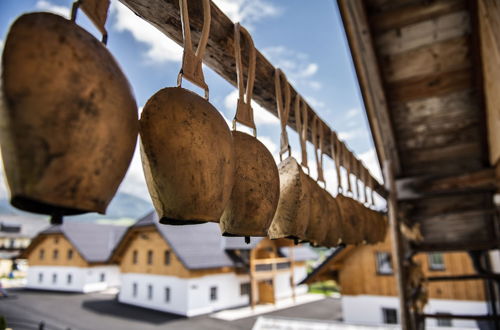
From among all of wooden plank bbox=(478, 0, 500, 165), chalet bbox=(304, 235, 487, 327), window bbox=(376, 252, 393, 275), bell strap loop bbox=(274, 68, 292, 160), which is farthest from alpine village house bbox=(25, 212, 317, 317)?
bell strap loop bbox=(274, 68, 292, 160)

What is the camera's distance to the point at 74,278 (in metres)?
25.6

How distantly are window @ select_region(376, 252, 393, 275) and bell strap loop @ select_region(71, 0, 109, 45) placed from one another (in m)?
15.8

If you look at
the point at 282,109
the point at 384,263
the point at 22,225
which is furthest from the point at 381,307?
the point at 22,225

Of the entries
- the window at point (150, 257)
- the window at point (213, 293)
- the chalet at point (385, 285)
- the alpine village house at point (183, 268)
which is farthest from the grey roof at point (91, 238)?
the chalet at point (385, 285)

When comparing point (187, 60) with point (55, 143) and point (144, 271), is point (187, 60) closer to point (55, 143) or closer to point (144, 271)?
point (55, 143)

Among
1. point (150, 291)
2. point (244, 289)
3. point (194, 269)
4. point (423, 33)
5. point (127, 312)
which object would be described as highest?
point (423, 33)

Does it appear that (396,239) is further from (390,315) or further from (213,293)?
(213,293)

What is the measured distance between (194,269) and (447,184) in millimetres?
15006

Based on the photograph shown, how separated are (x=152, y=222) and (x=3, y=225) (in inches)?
1123

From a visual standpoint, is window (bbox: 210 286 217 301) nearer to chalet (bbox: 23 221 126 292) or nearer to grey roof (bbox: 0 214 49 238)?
chalet (bbox: 23 221 126 292)

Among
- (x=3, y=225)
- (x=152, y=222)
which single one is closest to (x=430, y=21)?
(x=152, y=222)

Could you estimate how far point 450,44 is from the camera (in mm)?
3131

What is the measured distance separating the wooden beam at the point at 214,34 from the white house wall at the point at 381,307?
1463 centimetres

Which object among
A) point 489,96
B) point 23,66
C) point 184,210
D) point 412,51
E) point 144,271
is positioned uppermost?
point 412,51
